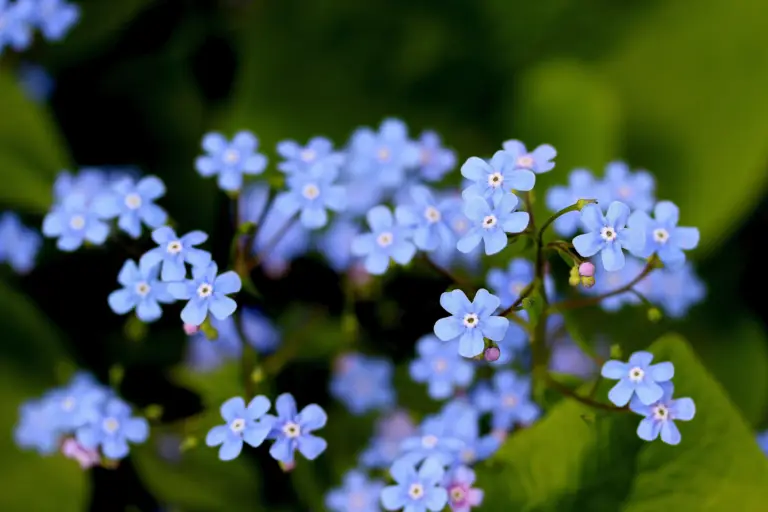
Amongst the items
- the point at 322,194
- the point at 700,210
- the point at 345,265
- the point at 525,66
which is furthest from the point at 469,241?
the point at 525,66

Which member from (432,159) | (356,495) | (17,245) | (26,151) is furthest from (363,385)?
(26,151)

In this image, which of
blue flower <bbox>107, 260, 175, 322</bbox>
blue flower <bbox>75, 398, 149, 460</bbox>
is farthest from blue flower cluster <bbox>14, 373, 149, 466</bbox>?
blue flower <bbox>107, 260, 175, 322</bbox>

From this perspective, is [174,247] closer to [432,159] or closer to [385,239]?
[385,239]

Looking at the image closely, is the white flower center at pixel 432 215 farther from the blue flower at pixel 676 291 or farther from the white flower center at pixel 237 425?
the blue flower at pixel 676 291

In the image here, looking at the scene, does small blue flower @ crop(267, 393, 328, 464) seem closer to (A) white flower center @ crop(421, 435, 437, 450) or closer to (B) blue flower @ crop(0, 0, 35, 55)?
(A) white flower center @ crop(421, 435, 437, 450)

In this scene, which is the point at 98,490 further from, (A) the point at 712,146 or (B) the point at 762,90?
(B) the point at 762,90
